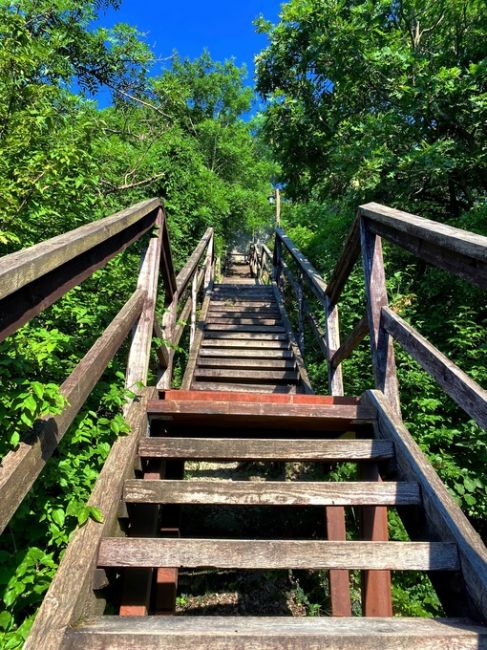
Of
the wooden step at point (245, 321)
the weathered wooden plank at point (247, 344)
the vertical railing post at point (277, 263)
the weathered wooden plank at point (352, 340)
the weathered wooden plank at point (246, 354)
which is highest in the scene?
the vertical railing post at point (277, 263)

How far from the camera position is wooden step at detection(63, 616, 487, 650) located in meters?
0.92

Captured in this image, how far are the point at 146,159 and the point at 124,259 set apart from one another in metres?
4.82

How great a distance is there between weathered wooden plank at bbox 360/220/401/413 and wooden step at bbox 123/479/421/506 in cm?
57

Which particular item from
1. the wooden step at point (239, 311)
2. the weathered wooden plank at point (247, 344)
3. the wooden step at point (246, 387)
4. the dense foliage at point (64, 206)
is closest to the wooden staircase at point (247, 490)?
the dense foliage at point (64, 206)

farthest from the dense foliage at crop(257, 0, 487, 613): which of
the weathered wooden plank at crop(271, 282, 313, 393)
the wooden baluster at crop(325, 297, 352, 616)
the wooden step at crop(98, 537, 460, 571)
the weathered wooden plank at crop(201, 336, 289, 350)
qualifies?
the wooden step at crop(98, 537, 460, 571)

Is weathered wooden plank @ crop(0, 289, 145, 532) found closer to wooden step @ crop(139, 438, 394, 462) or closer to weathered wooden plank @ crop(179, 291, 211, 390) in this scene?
wooden step @ crop(139, 438, 394, 462)

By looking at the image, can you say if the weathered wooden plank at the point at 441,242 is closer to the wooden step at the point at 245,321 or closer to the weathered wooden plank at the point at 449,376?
the weathered wooden plank at the point at 449,376

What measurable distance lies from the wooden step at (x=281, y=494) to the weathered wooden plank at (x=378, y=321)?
0.57 m

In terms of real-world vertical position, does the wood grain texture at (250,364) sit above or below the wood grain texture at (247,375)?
above

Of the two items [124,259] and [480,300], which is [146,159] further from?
[480,300]

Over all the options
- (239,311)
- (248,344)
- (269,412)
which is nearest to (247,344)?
(248,344)

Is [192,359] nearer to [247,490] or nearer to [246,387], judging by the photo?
[246,387]

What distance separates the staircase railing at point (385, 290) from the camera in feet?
4.07

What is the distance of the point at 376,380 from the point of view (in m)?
2.10
